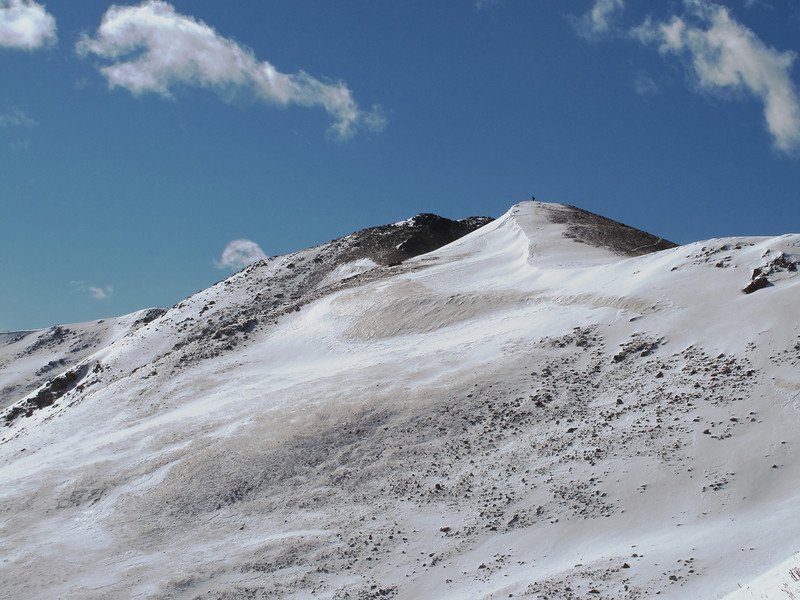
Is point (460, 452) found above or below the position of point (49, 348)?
below

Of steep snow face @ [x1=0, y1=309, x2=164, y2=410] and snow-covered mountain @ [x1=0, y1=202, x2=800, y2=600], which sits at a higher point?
steep snow face @ [x1=0, y1=309, x2=164, y2=410]

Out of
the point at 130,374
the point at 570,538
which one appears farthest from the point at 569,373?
the point at 130,374

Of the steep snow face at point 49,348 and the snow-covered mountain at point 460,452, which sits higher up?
the steep snow face at point 49,348

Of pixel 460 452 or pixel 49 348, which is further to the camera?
pixel 49 348

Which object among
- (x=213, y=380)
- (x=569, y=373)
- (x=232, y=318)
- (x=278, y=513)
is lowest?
(x=278, y=513)

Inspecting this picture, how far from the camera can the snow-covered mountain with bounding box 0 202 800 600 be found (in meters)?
19.5

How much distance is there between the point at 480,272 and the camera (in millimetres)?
46812

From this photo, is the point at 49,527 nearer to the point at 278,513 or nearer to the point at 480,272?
the point at 278,513

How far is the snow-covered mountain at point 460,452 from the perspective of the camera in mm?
19484

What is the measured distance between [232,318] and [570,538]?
121 ft

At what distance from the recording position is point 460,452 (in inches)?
1001

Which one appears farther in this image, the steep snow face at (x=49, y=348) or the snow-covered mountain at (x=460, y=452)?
the steep snow face at (x=49, y=348)

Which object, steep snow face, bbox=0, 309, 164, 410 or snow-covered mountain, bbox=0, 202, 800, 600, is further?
steep snow face, bbox=0, 309, 164, 410

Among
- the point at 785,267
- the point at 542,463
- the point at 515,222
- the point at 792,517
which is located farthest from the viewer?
the point at 515,222
